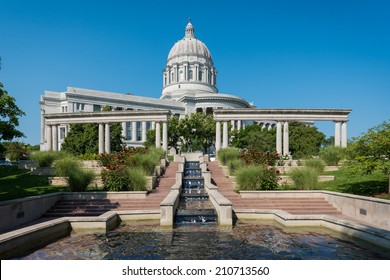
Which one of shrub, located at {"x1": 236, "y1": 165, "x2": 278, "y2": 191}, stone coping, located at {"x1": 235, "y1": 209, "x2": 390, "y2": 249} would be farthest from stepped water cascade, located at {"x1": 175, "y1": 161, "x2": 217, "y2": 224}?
shrub, located at {"x1": 236, "y1": 165, "x2": 278, "y2": 191}

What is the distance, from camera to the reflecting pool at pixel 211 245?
873 centimetres

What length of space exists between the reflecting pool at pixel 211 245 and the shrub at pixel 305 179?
6461 mm

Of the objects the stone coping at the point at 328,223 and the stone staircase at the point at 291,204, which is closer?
the stone coping at the point at 328,223

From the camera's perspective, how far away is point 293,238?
10.7 m

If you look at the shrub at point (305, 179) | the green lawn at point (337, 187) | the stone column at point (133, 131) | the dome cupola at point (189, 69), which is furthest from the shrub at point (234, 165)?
the dome cupola at point (189, 69)

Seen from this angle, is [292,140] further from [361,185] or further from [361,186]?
[361,186]

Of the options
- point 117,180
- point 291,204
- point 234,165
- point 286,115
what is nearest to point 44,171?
point 117,180

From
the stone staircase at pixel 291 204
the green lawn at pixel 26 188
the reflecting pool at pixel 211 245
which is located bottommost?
the reflecting pool at pixel 211 245

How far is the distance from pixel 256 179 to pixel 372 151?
6361 mm

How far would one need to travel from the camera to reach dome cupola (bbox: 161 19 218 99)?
109m

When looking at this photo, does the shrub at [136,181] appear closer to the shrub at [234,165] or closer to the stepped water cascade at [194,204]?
the stepped water cascade at [194,204]

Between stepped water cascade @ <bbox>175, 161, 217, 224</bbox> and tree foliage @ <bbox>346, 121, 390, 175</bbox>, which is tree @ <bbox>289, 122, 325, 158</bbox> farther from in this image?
tree foliage @ <bbox>346, 121, 390, 175</bbox>

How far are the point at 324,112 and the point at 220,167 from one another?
21.6 meters

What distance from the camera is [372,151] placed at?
14844mm
